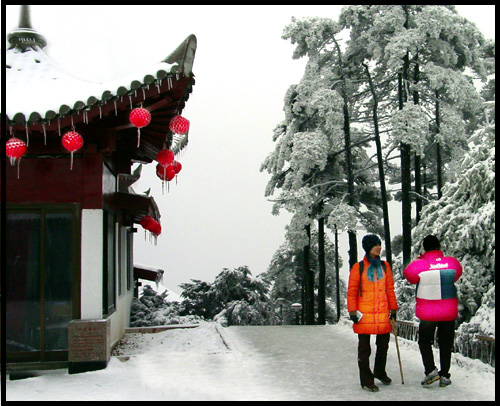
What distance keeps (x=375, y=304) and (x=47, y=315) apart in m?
5.08

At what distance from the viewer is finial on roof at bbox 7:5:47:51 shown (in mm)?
11359

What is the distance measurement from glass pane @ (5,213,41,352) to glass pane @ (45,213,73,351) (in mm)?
150

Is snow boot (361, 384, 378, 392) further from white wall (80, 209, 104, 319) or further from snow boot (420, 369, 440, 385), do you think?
white wall (80, 209, 104, 319)

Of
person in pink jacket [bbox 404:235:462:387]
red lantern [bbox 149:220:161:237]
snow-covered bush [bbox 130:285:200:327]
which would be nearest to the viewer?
person in pink jacket [bbox 404:235:462:387]

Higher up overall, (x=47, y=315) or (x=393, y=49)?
(x=393, y=49)

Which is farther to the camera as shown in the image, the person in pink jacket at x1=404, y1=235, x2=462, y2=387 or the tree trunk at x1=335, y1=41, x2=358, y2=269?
the tree trunk at x1=335, y1=41, x2=358, y2=269

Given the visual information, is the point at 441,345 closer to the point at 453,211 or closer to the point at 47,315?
the point at 453,211

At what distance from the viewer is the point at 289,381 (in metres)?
8.47

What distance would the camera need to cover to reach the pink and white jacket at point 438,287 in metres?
7.93

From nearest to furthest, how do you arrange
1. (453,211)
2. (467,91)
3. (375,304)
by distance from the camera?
(375,304) < (453,211) < (467,91)

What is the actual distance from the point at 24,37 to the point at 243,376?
24.1ft

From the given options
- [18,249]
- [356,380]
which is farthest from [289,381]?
[18,249]

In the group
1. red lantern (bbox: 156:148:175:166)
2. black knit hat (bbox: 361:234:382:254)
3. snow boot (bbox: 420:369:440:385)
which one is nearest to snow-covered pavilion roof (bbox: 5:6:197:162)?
red lantern (bbox: 156:148:175:166)

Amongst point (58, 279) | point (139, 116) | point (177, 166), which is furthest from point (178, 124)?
point (58, 279)
